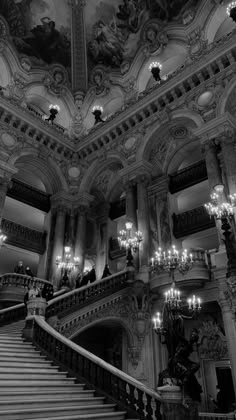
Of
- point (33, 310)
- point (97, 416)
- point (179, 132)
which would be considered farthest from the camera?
point (179, 132)

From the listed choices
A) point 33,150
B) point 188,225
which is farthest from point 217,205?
point 33,150

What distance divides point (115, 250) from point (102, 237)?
1.49 m

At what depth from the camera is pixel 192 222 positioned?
48.0 feet

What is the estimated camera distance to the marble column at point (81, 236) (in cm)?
1640

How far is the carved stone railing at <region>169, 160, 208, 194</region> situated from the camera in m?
15.3

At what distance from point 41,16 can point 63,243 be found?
13962 mm

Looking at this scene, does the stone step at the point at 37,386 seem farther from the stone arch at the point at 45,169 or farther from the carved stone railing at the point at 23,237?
the stone arch at the point at 45,169

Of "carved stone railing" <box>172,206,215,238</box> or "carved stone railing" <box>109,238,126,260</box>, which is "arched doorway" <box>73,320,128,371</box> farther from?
"carved stone railing" <box>172,206,215,238</box>

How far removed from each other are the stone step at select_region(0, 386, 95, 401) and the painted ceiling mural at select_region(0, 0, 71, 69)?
63.6 feet

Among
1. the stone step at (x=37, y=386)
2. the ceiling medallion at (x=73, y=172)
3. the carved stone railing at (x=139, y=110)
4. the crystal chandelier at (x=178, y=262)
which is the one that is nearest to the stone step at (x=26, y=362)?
the stone step at (x=37, y=386)

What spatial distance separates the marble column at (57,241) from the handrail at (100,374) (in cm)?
760

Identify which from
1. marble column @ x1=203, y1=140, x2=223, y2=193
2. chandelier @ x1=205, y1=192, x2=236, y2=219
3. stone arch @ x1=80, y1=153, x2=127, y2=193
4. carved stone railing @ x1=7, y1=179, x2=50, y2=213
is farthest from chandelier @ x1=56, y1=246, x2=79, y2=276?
chandelier @ x1=205, y1=192, x2=236, y2=219

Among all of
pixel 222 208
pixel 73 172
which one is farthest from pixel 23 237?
pixel 222 208

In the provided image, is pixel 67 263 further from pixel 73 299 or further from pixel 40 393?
pixel 40 393
